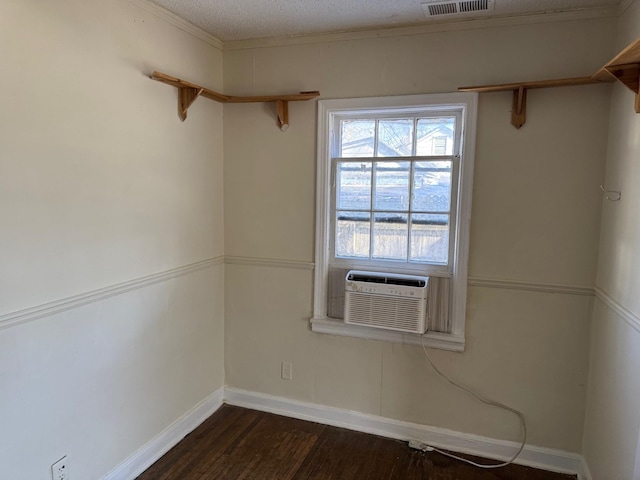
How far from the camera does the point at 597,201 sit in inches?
82.8

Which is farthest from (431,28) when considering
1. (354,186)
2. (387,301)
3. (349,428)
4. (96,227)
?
(349,428)

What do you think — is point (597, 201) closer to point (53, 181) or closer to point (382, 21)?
point (382, 21)

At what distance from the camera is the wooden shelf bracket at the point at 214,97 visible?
2.17 metres

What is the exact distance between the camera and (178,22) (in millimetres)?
2271

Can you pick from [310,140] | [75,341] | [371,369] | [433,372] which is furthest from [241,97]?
[433,372]

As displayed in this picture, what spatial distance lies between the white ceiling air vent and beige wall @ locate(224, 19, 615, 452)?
0.15 m

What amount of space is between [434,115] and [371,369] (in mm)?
1542

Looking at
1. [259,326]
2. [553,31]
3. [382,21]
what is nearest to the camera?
[553,31]

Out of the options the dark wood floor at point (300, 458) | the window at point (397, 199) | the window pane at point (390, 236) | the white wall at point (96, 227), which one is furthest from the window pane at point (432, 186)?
the dark wood floor at point (300, 458)

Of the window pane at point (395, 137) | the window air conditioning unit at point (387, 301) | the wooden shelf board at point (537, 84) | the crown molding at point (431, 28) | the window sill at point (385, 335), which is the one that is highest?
the crown molding at point (431, 28)

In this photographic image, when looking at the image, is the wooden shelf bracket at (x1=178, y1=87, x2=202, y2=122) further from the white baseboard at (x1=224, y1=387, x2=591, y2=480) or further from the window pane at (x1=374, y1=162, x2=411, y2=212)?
the white baseboard at (x1=224, y1=387, x2=591, y2=480)

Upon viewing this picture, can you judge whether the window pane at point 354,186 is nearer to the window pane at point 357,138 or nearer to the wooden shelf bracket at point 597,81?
the window pane at point 357,138

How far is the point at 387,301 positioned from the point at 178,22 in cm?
191

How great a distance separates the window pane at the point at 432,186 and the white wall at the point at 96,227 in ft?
4.20
